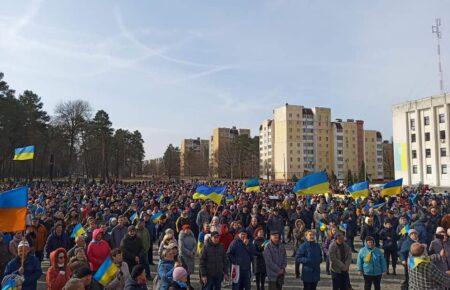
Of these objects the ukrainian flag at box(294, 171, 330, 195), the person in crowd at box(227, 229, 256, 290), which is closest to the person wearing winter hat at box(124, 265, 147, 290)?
the person in crowd at box(227, 229, 256, 290)

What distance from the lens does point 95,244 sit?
8.58m

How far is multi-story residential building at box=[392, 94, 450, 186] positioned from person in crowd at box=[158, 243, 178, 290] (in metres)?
61.3

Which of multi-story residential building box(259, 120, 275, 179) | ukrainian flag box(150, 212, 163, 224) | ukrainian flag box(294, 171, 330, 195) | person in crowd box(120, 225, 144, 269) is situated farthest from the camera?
multi-story residential building box(259, 120, 275, 179)

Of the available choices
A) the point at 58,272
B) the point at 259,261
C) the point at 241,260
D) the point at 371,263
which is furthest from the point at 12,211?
the point at 371,263

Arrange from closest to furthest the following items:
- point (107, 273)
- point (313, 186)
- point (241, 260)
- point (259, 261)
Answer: point (107, 273) < point (241, 260) < point (259, 261) < point (313, 186)

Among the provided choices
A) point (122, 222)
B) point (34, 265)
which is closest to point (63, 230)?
point (122, 222)

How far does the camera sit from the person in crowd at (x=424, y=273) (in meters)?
6.12

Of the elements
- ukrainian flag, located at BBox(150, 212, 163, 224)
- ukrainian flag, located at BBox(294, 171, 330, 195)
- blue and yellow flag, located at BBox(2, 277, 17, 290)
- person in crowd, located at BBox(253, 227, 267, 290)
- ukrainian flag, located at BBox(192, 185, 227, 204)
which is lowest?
person in crowd, located at BBox(253, 227, 267, 290)

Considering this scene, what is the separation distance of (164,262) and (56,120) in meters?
55.8

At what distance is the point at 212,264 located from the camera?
838cm

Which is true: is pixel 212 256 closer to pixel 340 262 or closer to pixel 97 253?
pixel 97 253

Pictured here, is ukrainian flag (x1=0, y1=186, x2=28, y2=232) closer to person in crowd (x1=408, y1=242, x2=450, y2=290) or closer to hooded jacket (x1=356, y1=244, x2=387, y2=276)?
person in crowd (x1=408, y1=242, x2=450, y2=290)

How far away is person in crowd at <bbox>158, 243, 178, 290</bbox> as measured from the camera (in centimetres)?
641

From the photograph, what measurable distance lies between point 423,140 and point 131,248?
63.1 metres
